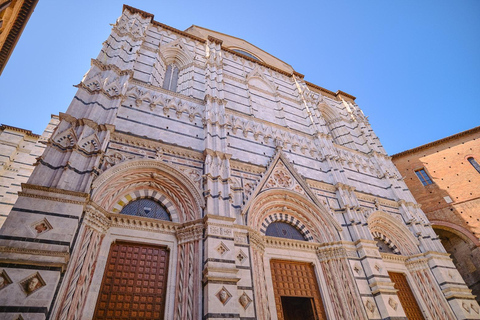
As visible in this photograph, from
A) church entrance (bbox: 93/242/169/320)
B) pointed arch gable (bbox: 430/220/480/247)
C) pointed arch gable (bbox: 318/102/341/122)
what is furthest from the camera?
pointed arch gable (bbox: 318/102/341/122)

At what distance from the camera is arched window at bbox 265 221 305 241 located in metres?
8.66

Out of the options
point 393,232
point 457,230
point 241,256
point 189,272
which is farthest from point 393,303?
point 457,230

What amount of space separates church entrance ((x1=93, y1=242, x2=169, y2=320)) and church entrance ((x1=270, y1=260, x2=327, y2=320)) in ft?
10.2

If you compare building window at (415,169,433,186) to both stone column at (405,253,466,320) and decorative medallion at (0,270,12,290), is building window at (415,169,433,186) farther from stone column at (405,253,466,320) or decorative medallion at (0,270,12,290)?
decorative medallion at (0,270,12,290)

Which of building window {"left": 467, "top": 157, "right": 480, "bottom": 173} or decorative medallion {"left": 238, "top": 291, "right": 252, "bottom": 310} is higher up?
building window {"left": 467, "top": 157, "right": 480, "bottom": 173}

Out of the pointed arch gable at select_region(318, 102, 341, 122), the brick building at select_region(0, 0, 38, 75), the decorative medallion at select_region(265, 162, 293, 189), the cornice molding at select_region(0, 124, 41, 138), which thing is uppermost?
the pointed arch gable at select_region(318, 102, 341, 122)

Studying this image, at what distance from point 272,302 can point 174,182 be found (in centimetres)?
411

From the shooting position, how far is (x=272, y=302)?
695 centimetres

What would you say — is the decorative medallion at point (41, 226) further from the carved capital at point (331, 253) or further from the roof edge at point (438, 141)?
the roof edge at point (438, 141)

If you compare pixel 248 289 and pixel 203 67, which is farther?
pixel 203 67

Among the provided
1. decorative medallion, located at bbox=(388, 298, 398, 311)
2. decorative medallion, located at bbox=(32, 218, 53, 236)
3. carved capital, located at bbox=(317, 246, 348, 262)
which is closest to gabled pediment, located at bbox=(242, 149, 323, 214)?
carved capital, located at bbox=(317, 246, 348, 262)

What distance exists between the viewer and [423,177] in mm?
16969

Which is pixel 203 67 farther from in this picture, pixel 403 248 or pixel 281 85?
pixel 403 248

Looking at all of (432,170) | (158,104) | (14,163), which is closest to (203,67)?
(158,104)
